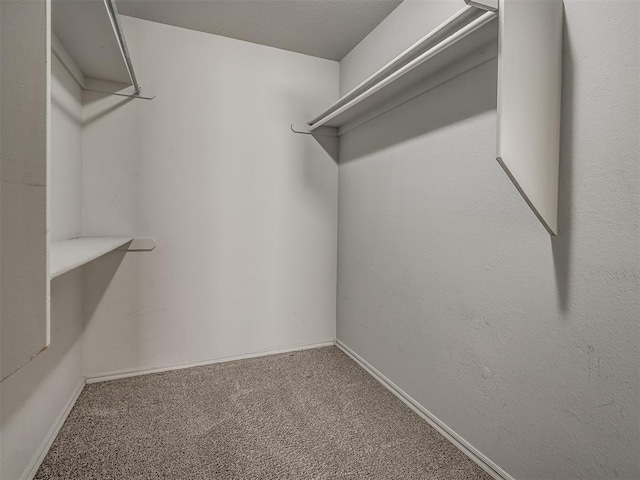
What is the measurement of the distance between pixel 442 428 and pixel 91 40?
2.35 meters

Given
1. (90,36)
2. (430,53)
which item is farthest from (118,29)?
(430,53)

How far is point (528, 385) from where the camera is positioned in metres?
1.20

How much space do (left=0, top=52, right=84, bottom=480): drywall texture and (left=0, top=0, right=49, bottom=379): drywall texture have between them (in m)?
0.62

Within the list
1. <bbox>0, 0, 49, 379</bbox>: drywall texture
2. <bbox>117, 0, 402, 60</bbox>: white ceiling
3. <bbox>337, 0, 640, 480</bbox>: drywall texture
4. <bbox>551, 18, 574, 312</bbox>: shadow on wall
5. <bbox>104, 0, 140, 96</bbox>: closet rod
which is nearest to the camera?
<bbox>0, 0, 49, 379</bbox>: drywall texture

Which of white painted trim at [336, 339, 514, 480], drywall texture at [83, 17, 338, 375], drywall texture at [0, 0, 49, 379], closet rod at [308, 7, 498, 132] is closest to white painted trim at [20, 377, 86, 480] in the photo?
drywall texture at [83, 17, 338, 375]

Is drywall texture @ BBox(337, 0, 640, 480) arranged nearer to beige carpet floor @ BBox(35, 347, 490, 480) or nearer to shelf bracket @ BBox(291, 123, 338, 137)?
beige carpet floor @ BBox(35, 347, 490, 480)

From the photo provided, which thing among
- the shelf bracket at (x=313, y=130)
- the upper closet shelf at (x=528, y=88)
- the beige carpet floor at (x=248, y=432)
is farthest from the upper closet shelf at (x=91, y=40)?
the beige carpet floor at (x=248, y=432)

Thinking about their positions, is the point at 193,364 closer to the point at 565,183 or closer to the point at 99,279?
the point at 99,279

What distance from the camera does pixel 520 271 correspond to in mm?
1224

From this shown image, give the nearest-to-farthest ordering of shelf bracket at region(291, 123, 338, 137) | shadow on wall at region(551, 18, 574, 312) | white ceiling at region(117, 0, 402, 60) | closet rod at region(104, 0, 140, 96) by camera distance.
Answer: shadow on wall at region(551, 18, 574, 312)
closet rod at region(104, 0, 140, 96)
white ceiling at region(117, 0, 402, 60)
shelf bracket at region(291, 123, 338, 137)

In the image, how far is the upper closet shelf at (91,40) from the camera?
1.28 metres

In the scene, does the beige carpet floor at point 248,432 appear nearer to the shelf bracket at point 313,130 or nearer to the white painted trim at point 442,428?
the white painted trim at point 442,428

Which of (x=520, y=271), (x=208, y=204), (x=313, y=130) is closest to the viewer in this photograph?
(x=520, y=271)

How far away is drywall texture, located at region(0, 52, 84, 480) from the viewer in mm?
1165
